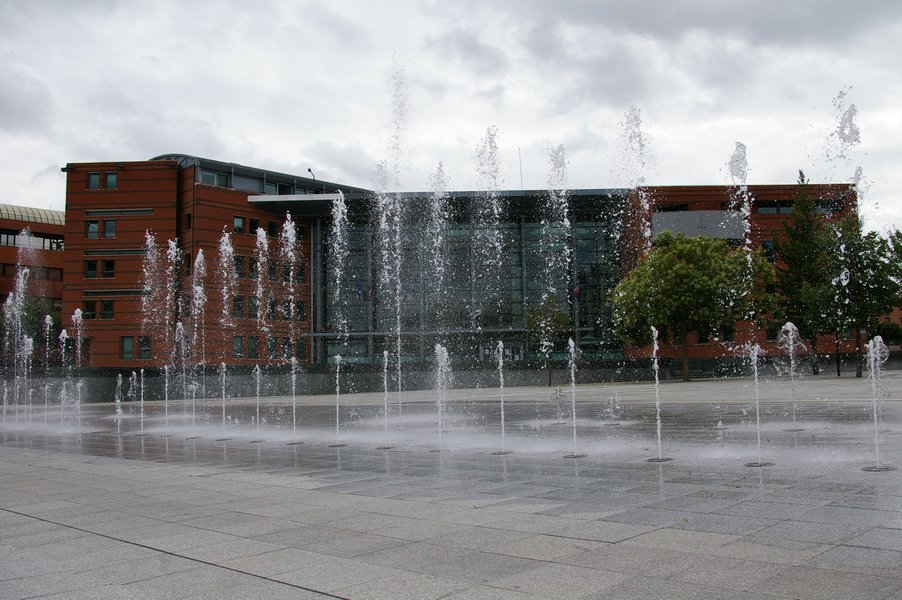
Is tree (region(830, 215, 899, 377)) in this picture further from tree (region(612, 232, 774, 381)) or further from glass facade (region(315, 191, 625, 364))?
glass facade (region(315, 191, 625, 364))

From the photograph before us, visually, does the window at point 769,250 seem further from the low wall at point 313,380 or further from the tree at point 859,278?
the tree at point 859,278

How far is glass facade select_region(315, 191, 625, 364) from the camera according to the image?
2363 inches

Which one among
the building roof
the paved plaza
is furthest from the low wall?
the building roof

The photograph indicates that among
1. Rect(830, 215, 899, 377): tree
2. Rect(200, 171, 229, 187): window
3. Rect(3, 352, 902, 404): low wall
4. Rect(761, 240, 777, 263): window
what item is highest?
Rect(200, 171, 229, 187): window

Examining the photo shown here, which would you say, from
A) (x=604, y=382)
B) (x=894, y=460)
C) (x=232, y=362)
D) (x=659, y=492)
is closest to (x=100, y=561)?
(x=659, y=492)

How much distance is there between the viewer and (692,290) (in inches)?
1690

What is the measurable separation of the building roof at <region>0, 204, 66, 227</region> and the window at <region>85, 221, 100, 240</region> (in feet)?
72.6

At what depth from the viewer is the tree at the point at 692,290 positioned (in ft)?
141

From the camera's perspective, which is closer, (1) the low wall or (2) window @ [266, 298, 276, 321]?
(1) the low wall

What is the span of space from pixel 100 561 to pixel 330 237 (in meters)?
57.6

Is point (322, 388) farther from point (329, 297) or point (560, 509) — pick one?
point (560, 509)

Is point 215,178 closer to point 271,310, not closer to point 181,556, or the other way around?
point 271,310

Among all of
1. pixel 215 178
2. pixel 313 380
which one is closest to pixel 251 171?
pixel 215 178

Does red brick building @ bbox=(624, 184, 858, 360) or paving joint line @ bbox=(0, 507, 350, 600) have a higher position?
red brick building @ bbox=(624, 184, 858, 360)
